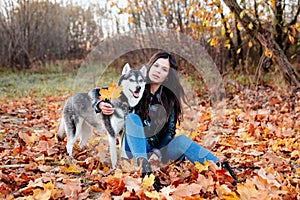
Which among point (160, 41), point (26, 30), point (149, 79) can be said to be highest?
point (26, 30)

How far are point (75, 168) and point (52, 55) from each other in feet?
41.4

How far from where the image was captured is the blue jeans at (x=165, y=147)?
8.46 ft

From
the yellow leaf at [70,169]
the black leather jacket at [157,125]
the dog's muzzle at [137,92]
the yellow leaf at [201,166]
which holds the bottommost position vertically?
the yellow leaf at [70,169]

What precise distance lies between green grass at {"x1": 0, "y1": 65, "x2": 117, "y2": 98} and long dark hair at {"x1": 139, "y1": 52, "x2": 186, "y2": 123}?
15.6 feet

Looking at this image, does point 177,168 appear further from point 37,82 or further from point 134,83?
point 37,82

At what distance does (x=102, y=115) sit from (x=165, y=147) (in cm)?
61

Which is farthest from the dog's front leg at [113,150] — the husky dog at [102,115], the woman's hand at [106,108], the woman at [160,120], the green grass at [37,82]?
the green grass at [37,82]

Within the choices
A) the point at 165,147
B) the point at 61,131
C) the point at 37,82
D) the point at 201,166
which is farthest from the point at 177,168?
the point at 37,82

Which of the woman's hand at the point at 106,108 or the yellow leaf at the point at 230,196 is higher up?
the woman's hand at the point at 106,108

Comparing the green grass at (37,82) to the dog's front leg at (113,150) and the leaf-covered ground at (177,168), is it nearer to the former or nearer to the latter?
the leaf-covered ground at (177,168)

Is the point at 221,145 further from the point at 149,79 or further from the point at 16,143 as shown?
the point at 16,143

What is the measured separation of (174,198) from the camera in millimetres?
2127

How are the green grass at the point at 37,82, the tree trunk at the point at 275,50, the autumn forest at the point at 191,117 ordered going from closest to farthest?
1. the autumn forest at the point at 191,117
2. the tree trunk at the point at 275,50
3. the green grass at the point at 37,82

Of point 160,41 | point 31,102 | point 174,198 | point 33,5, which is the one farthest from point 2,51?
point 174,198
